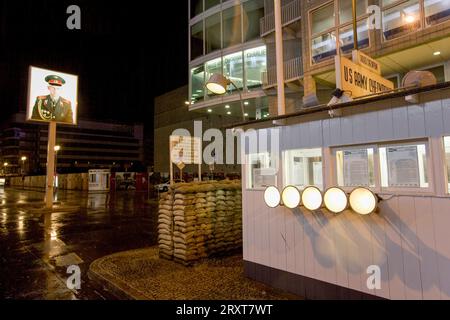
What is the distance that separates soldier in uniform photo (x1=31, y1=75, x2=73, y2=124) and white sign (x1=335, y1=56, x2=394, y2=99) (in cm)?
1783

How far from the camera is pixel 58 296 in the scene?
193 inches

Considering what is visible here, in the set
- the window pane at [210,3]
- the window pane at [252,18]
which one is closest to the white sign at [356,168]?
the window pane at [252,18]

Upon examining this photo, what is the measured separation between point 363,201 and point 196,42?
72.8 ft

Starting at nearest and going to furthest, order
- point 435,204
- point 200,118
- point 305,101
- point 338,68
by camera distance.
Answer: point 435,204, point 338,68, point 305,101, point 200,118

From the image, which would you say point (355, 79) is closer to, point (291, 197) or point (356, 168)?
point (356, 168)

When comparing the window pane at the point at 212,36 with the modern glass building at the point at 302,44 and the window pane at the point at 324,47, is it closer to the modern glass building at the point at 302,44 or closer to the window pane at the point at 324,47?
the modern glass building at the point at 302,44

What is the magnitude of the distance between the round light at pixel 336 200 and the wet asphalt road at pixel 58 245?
405 cm

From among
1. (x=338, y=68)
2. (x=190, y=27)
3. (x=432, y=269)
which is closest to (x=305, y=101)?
(x=338, y=68)

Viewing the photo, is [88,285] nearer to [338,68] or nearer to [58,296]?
[58,296]

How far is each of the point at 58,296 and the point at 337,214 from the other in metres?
4.85

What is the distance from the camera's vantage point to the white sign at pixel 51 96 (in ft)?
54.9

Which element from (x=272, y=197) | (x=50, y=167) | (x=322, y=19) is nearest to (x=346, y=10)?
(x=322, y=19)

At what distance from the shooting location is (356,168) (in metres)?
4.20

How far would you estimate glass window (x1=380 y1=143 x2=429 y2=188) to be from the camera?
3.56 metres
